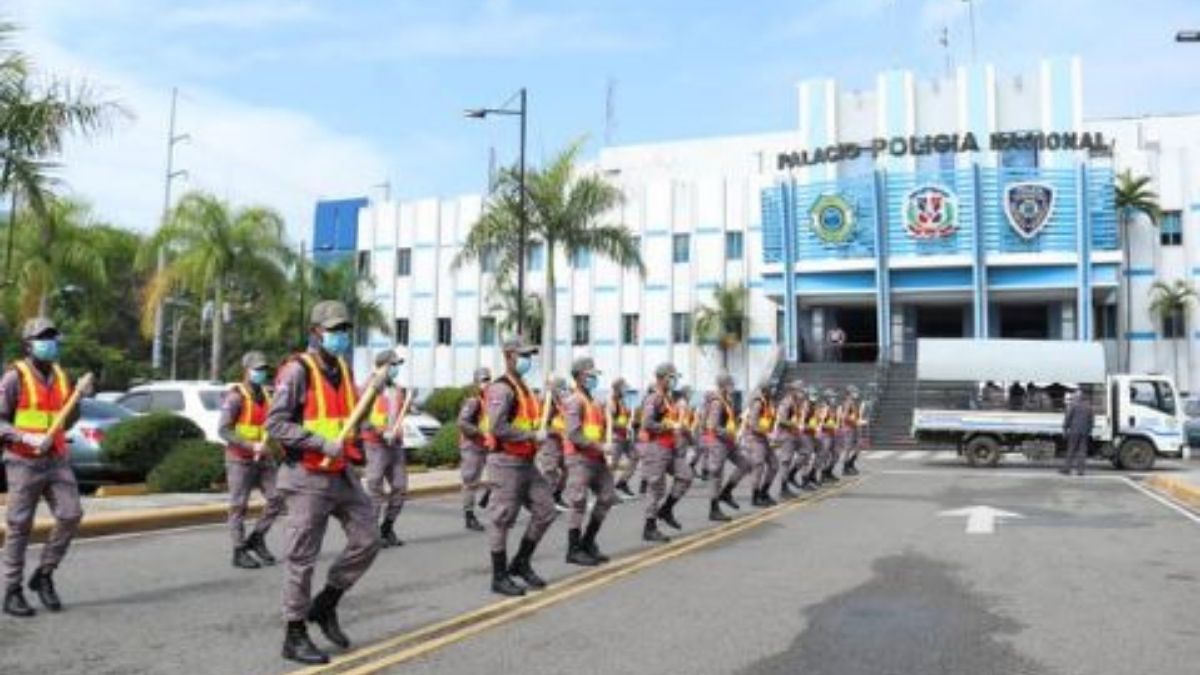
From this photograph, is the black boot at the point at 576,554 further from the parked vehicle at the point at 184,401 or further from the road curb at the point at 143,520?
the parked vehicle at the point at 184,401

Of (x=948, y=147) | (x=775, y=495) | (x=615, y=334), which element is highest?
(x=948, y=147)

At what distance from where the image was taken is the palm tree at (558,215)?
31.3 m

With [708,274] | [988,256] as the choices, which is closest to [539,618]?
[988,256]

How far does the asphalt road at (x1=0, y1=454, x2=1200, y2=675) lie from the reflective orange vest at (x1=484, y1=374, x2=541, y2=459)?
115cm

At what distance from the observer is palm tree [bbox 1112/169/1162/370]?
158 feet

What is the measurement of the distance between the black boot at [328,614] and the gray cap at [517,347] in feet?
9.85

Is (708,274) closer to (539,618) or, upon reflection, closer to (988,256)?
(988,256)

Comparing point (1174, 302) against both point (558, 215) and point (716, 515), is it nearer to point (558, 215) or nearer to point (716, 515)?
point (558, 215)

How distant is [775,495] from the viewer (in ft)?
69.6

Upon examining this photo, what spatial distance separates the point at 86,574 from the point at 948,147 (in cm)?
4394

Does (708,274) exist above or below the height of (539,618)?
above

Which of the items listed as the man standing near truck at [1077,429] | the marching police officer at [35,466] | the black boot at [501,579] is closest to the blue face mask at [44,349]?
the marching police officer at [35,466]

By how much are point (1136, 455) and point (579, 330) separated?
3040 cm

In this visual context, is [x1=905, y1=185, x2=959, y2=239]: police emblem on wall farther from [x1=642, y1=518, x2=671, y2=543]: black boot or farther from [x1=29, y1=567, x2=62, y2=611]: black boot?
[x1=29, y1=567, x2=62, y2=611]: black boot
